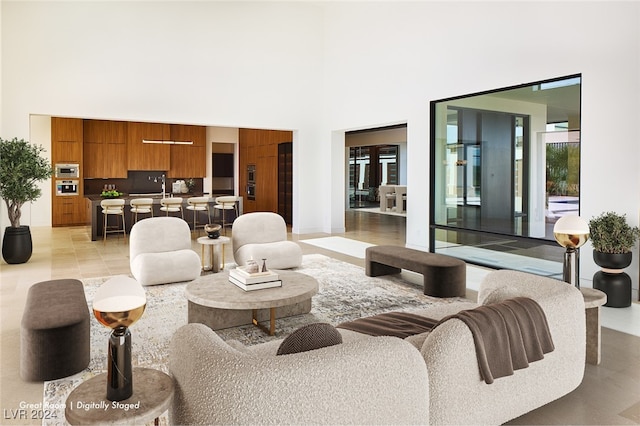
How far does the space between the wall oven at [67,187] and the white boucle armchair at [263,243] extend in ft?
27.2

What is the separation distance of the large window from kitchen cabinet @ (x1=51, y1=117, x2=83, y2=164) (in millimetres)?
9789

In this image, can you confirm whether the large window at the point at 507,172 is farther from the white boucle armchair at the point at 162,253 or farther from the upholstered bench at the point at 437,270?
the white boucle armchair at the point at 162,253

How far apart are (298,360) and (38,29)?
9106 millimetres

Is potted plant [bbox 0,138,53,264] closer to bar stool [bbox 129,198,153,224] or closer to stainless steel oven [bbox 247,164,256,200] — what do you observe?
bar stool [bbox 129,198,153,224]

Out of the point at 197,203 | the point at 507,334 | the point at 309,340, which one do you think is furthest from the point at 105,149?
the point at 507,334

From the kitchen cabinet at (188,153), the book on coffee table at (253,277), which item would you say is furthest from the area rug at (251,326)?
the kitchen cabinet at (188,153)

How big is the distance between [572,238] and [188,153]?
13.0 m

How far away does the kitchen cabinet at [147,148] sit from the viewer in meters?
13.6

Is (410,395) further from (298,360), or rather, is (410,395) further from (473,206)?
(473,206)

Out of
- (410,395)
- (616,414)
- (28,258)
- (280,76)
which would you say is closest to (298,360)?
(410,395)

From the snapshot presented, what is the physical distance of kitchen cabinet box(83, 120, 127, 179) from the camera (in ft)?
43.2

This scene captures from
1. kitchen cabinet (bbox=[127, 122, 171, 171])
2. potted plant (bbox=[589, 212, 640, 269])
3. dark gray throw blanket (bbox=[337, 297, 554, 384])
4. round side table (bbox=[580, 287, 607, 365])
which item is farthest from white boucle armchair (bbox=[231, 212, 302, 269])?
kitchen cabinet (bbox=[127, 122, 171, 171])

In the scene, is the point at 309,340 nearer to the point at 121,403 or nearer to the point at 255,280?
the point at 121,403

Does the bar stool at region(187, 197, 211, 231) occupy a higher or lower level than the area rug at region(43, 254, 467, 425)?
higher
